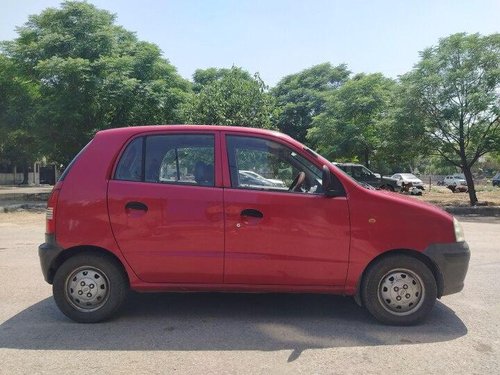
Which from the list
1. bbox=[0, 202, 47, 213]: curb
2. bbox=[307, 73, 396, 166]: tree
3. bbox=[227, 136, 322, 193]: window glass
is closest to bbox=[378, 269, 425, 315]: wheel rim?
bbox=[227, 136, 322, 193]: window glass

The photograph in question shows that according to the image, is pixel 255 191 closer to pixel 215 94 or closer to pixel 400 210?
pixel 400 210

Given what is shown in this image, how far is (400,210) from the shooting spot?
485 cm

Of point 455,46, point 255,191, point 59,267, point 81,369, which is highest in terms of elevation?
point 455,46

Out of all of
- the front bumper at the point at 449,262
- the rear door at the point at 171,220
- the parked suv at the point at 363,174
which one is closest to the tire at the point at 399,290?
the front bumper at the point at 449,262

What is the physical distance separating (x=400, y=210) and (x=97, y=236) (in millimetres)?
3005

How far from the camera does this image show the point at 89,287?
4.95 m

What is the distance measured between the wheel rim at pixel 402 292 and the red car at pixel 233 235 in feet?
0.03

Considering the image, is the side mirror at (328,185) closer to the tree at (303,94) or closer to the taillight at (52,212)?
the taillight at (52,212)

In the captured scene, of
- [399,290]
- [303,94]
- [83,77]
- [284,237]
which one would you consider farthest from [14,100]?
[303,94]

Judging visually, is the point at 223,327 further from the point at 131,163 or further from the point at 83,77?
the point at 83,77

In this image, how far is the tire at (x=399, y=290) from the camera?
4867 mm

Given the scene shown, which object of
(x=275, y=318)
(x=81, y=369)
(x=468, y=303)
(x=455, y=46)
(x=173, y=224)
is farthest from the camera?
(x=455, y=46)

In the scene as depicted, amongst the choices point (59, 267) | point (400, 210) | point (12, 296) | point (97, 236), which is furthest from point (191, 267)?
point (12, 296)

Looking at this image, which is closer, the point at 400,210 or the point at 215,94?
the point at 400,210
